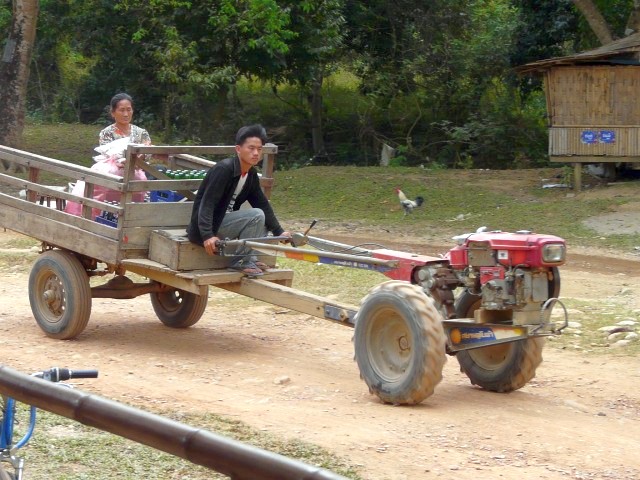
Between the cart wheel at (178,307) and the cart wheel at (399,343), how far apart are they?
266 centimetres

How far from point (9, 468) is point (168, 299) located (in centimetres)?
584

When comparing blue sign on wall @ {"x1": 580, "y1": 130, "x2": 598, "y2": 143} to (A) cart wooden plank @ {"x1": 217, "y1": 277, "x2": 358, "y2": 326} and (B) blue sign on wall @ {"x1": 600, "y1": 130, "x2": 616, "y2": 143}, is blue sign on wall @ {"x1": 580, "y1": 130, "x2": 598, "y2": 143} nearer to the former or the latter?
(B) blue sign on wall @ {"x1": 600, "y1": 130, "x2": 616, "y2": 143}

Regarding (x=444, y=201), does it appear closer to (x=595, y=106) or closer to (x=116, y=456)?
(x=595, y=106)

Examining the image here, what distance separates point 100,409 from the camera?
316 cm

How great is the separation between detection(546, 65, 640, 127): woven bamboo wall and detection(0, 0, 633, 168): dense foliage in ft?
17.3

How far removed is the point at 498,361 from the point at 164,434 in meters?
4.50

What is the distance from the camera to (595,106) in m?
20.1

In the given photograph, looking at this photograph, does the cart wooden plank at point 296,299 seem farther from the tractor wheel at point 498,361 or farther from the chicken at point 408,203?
the chicken at point 408,203

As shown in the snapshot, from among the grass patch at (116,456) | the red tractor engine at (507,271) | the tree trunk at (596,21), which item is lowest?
the grass patch at (116,456)

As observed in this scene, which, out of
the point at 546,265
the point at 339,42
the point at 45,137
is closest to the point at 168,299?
the point at 546,265

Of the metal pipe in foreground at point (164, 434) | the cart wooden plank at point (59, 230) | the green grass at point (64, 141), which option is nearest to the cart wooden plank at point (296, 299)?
the cart wooden plank at point (59, 230)

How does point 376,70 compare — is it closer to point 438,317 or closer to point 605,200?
point 605,200

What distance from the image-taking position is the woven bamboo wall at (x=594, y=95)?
19.9 metres

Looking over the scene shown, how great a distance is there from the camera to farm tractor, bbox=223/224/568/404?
6449 mm
